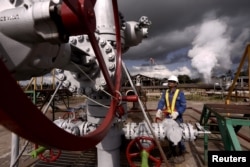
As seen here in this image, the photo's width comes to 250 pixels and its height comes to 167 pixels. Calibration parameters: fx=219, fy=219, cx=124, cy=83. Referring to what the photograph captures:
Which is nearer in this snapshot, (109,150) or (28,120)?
(28,120)

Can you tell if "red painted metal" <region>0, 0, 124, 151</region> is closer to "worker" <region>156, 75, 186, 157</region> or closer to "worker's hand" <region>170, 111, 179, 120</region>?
"worker's hand" <region>170, 111, 179, 120</region>

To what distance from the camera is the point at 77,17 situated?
73cm

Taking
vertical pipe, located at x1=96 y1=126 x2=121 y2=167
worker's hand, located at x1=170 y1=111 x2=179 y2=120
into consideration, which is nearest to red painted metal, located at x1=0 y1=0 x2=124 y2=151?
vertical pipe, located at x1=96 y1=126 x2=121 y2=167

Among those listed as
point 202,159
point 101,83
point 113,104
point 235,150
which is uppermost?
point 101,83

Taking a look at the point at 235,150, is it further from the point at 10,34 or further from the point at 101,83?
the point at 10,34

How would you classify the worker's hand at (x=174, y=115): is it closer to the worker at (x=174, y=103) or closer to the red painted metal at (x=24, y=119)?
the worker at (x=174, y=103)

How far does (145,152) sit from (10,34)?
1.65 metres

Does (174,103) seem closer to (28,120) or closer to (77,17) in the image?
(77,17)

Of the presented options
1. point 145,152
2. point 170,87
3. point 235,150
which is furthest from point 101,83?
point 170,87

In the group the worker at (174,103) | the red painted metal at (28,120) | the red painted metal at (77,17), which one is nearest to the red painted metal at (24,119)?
the red painted metal at (28,120)

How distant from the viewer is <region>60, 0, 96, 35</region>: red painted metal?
2.31 ft

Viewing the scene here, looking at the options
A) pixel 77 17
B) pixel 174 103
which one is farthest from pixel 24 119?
pixel 174 103

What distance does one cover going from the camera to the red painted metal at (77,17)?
0.70m

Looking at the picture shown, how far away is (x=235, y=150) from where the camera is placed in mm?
1550
